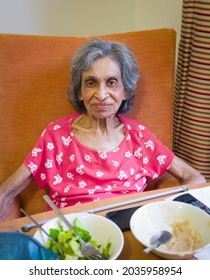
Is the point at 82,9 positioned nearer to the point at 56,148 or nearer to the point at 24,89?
the point at 24,89

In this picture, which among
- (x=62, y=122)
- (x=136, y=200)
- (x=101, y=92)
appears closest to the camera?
(x=136, y=200)

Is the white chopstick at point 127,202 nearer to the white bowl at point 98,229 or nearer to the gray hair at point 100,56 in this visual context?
the white bowl at point 98,229

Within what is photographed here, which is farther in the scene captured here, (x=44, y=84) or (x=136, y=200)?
(x=44, y=84)

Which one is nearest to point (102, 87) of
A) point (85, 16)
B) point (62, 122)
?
point (62, 122)

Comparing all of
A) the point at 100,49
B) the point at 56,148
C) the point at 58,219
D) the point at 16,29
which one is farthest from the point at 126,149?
the point at 16,29

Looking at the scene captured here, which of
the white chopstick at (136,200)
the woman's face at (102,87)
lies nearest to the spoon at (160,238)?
the white chopstick at (136,200)

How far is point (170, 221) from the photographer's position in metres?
0.78

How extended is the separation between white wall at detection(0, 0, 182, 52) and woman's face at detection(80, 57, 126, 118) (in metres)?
0.77

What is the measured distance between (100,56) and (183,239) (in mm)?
685

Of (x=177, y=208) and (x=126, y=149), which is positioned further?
(x=126, y=149)

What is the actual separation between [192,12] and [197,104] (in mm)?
411

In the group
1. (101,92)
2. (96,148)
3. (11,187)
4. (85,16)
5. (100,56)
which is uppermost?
(85,16)

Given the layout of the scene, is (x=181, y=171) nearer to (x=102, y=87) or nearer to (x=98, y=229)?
(x=102, y=87)

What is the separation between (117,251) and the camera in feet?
2.09
